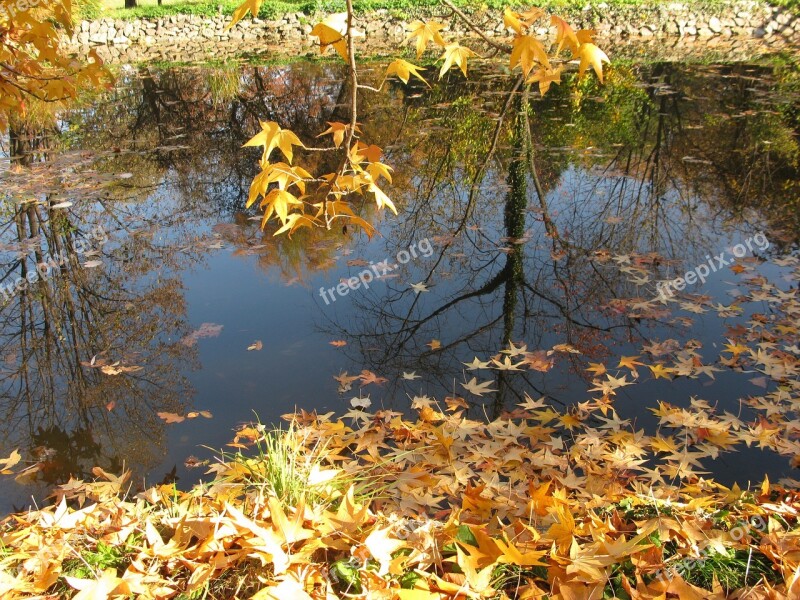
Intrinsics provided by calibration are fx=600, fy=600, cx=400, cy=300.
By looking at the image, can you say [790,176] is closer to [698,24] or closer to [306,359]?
[306,359]

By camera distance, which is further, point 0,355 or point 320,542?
point 0,355

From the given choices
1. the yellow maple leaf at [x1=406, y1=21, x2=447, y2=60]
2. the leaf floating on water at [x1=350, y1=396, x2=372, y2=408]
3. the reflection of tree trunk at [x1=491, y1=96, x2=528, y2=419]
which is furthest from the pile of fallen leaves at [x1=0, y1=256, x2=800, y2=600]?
the yellow maple leaf at [x1=406, y1=21, x2=447, y2=60]

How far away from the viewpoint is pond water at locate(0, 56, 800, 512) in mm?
3980

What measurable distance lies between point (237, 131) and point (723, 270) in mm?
8050

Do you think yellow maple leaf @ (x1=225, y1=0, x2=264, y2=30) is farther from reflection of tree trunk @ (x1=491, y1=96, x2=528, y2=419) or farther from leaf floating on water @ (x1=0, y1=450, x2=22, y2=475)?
leaf floating on water @ (x1=0, y1=450, x2=22, y2=475)

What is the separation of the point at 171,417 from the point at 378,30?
2084cm

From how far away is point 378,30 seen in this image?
2189 cm

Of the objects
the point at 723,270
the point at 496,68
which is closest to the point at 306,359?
the point at 723,270

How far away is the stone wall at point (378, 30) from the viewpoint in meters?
18.9

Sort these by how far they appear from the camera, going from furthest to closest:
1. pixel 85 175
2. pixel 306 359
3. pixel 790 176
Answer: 1. pixel 85 175
2. pixel 790 176
3. pixel 306 359

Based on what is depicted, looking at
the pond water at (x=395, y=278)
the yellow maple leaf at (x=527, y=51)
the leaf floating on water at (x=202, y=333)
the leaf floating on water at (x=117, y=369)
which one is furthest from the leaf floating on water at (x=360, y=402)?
the yellow maple leaf at (x=527, y=51)

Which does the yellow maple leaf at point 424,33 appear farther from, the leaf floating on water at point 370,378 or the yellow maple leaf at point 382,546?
the leaf floating on water at point 370,378

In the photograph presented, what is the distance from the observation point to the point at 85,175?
8250 mm

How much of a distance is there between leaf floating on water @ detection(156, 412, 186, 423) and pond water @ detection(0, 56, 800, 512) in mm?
32
